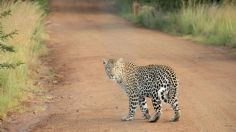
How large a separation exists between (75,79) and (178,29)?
41.7 ft

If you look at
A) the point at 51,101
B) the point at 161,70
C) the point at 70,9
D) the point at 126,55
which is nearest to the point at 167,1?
the point at 126,55

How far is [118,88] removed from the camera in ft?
A: 51.2

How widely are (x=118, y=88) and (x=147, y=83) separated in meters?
4.03

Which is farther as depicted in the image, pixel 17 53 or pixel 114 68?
pixel 17 53

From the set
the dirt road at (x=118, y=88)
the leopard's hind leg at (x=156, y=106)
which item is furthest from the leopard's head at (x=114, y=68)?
the dirt road at (x=118, y=88)

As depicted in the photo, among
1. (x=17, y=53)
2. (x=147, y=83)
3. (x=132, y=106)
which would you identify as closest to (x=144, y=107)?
(x=132, y=106)

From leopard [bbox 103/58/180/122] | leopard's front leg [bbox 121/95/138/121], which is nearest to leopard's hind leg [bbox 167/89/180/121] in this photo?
leopard [bbox 103/58/180/122]

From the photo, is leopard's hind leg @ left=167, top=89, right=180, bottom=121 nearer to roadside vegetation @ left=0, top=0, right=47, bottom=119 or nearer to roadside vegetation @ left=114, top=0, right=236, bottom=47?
roadside vegetation @ left=0, top=0, right=47, bottom=119

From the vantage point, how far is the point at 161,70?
1160 cm

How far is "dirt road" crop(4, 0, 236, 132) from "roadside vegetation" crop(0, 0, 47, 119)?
2.34 feet

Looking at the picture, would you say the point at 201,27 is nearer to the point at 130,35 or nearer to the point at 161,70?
the point at 130,35

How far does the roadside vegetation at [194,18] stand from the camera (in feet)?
82.2

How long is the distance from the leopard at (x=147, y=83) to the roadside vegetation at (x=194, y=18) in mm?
11718

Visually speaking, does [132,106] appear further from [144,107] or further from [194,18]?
[194,18]
